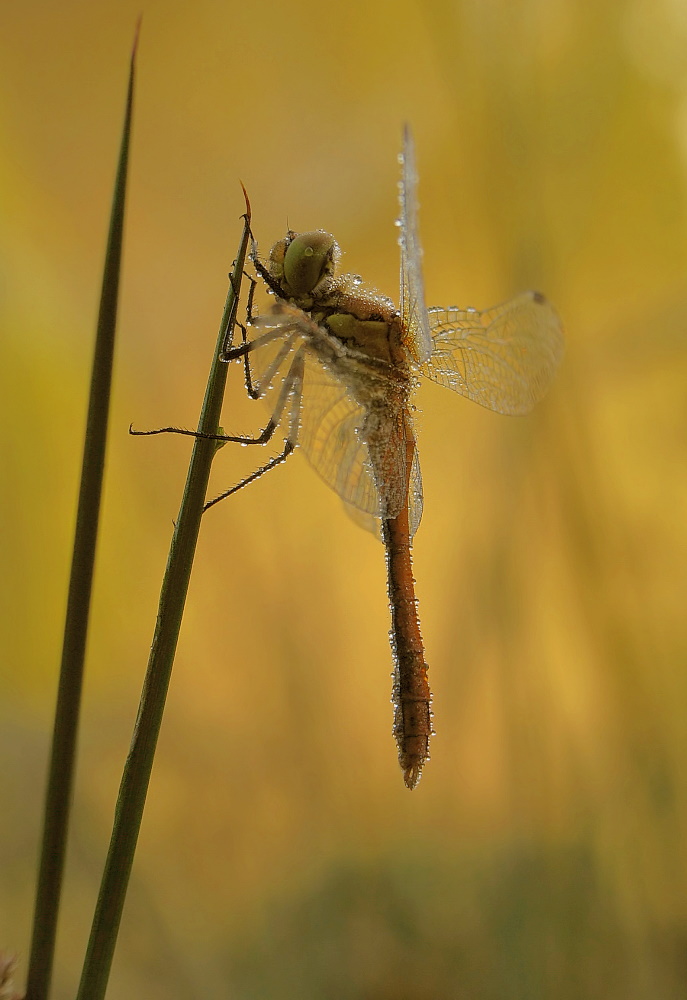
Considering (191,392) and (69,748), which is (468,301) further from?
(69,748)

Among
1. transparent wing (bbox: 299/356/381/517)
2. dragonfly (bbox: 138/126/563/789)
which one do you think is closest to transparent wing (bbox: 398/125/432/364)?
dragonfly (bbox: 138/126/563/789)

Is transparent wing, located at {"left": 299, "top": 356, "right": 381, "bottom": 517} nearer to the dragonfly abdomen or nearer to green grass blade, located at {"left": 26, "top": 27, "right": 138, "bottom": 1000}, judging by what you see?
the dragonfly abdomen

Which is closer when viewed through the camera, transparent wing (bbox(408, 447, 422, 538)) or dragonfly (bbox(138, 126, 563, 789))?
dragonfly (bbox(138, 126, 563, 789))

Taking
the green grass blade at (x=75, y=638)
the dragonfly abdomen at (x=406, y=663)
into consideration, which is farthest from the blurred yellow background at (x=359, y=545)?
the green grass blade at (x=75, y=638)

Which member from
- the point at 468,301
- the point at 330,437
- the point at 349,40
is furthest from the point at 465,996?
the point at 349,40

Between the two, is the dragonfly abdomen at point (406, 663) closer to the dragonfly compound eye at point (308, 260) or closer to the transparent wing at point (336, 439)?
the transparent wing at point (336, 439)

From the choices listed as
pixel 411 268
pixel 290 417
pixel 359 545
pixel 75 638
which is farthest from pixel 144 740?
pixel 359 545
